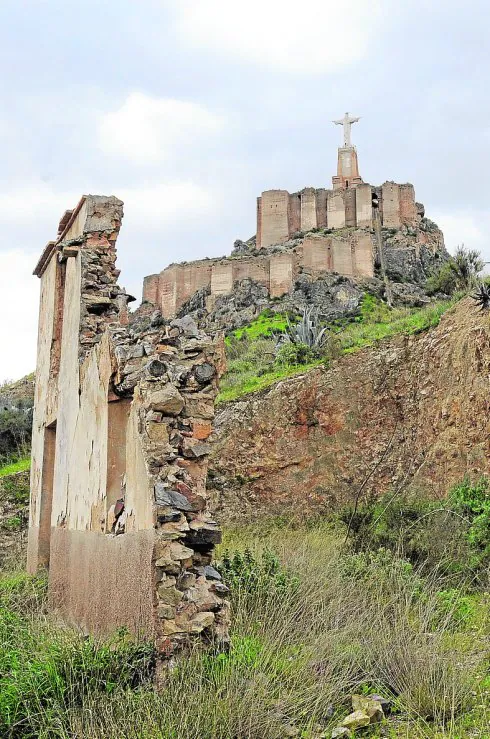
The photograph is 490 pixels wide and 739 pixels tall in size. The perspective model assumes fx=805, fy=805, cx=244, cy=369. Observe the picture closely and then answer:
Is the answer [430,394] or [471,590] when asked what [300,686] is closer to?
[471,590]

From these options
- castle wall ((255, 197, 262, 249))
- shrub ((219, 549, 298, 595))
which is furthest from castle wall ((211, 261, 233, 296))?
shrub ((219, 549, 298, 595))

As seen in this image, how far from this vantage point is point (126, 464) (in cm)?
665

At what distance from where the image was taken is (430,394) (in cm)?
1367

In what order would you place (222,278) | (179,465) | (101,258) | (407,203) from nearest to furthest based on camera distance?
(179,465) → (101,258) → (222,278) → (407,203)

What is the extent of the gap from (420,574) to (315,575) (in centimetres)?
192

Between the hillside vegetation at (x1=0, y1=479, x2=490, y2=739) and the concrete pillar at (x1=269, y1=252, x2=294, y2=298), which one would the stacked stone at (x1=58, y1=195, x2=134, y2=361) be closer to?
the hillside vegetation at (x1=0, y1=479, x2=490, y2=739)

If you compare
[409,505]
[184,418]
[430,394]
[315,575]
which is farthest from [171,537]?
[430,394]

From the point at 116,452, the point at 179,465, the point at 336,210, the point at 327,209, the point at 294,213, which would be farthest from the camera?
the point at 294,213

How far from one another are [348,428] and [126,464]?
8.49 m

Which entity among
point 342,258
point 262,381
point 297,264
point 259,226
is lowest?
point 262,381

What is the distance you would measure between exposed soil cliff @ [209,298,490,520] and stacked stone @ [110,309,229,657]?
7.42 m

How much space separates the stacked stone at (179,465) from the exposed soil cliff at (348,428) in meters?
7.42

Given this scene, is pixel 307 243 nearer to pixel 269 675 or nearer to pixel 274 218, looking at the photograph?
pixel 274 218

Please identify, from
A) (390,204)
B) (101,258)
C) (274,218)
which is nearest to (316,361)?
(101,258)
